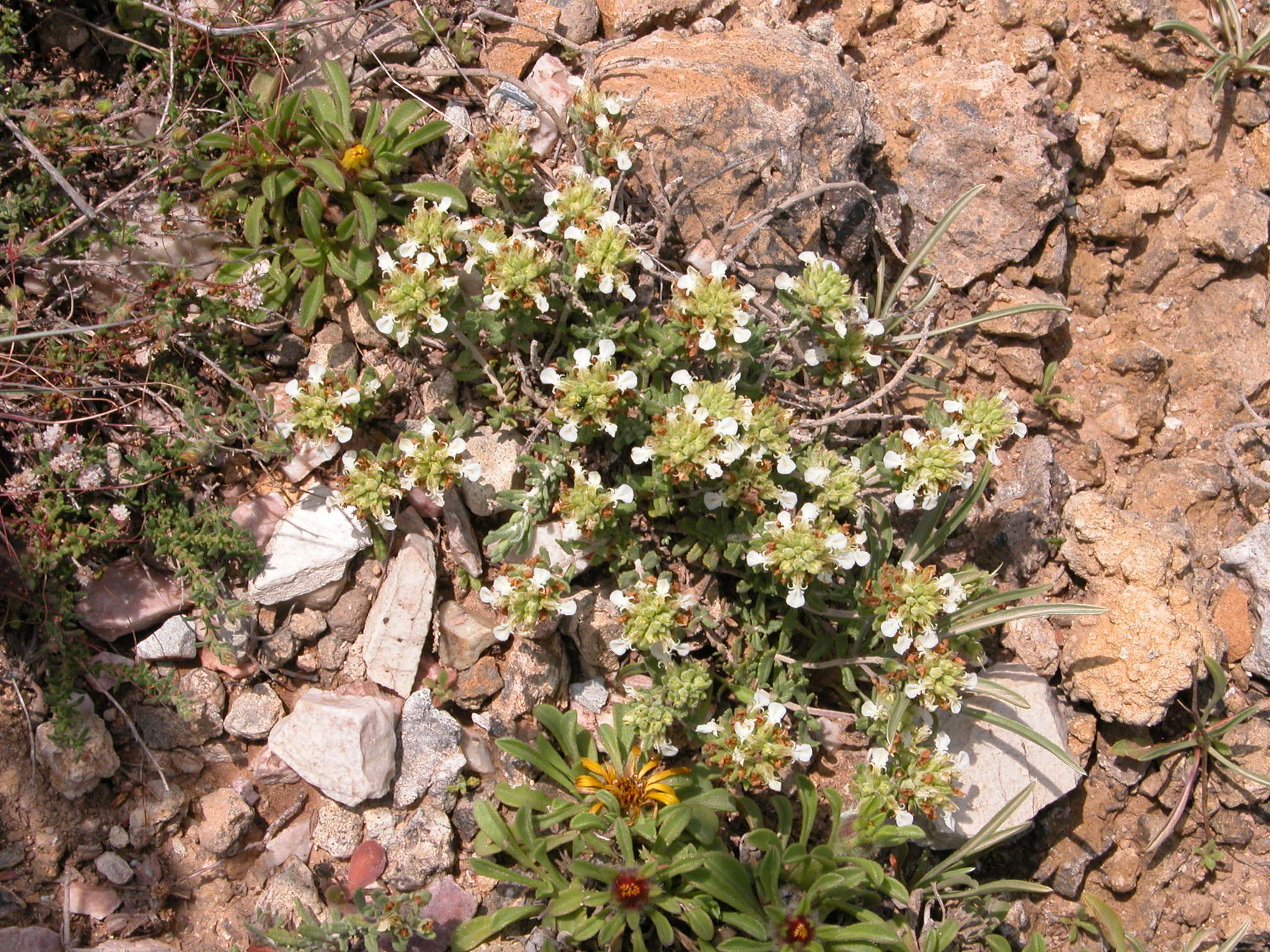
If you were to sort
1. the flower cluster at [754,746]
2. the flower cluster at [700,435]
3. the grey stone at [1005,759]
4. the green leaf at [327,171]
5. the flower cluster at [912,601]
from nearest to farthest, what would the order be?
the flower cluster at [700,435] → the flower cluster at [754,746] → the flower cluster at [912,601] → the green leaf at [327,171] → the grey stone at [1005,759]

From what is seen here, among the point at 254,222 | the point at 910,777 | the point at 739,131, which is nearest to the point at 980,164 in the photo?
the point at 739,131

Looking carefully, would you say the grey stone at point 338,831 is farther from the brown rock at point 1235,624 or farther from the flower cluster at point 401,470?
the brown rock at point 1235,624

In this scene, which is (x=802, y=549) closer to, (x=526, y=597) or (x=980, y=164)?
(x=526, y=597)

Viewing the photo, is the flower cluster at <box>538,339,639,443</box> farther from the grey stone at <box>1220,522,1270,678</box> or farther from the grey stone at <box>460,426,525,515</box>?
the grey stone at <box>1220,522,1270,678</box>

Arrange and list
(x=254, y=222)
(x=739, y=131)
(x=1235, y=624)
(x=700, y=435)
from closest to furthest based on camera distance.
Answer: (x=700, y=435) → (x=254, y=222) → (x=739, y=131) → (x=1235, y=624)

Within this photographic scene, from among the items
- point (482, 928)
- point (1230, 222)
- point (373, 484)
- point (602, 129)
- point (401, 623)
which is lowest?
point (482, 928)

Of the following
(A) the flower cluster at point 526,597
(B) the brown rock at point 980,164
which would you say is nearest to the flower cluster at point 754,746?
(A) the flower cluster at point 526,597
